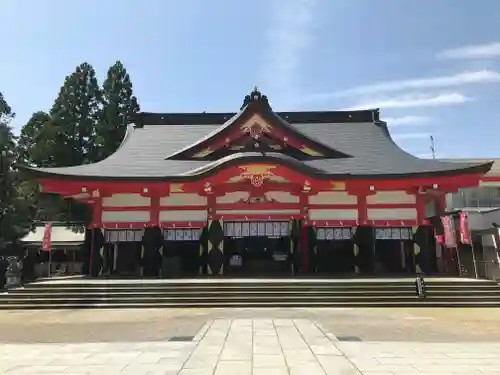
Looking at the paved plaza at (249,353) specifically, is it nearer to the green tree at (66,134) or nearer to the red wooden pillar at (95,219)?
the red wooden pillar at (95,219)

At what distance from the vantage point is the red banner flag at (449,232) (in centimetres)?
1644

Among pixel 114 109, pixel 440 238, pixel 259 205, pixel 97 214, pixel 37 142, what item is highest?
pixel 114 109

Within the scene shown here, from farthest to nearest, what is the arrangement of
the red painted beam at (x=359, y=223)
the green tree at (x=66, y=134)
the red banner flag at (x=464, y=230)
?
the green tree at (x=66, y=134)
the red painted beam at (x=359, y=223)
the red banner flag at (x=464, y=230)

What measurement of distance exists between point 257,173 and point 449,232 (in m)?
8.08

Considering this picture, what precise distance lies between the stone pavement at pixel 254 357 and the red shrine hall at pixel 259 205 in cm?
963

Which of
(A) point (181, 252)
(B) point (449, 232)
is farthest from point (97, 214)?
(B) point (449, 232)

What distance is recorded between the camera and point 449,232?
54.3ft

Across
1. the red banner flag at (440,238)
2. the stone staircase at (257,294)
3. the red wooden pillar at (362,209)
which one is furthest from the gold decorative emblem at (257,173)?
the red banner flag at (440,238)

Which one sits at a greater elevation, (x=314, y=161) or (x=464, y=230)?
(x=314, y=161)

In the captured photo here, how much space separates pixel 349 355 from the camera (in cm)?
680

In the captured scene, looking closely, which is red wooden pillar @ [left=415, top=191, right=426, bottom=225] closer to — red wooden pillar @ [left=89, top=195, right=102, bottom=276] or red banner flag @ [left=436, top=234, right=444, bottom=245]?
red banner flag @ [left=436, top=234, right=444, bottom=245]

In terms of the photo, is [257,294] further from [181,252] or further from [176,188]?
[176,188]

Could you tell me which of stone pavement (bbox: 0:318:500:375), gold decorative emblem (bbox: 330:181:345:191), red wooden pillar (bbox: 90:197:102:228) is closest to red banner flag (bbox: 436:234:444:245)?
gold decorative emblem (bbox: 330:181:345:191)

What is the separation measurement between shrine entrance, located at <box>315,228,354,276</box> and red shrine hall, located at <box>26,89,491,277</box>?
0.05m
